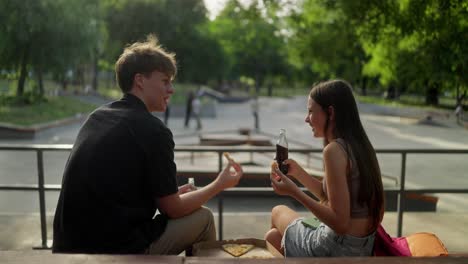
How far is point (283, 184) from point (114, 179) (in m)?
0.94

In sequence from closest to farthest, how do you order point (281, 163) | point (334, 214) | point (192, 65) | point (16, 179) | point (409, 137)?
point (334, 214)
point (281, 163)
point (16, 179)
point (409, 137)
point (192, 65)

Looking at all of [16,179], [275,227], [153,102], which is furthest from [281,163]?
[16,179]

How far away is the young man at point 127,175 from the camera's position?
2.00 metres

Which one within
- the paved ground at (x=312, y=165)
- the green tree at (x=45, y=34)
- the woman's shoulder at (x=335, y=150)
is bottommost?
the paved ground at (x=312, y=165)

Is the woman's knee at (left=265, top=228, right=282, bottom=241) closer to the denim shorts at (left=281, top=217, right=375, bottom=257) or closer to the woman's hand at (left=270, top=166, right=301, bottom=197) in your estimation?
the denim shorts at (left=281, top=217, right=375, bottom=257)

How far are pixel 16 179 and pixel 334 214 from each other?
8721 millimetres

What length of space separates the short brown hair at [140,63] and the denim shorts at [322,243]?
3.88 feet

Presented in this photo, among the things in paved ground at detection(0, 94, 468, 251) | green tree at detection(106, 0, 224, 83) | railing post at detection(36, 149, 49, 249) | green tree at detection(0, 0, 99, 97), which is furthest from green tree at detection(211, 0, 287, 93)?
railing post at detection(36, 149, 49, 249)

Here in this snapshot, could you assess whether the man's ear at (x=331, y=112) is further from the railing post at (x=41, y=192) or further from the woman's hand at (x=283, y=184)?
the railing post at (x=41, y=192)

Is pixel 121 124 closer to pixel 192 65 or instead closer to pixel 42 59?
pixel 42 59

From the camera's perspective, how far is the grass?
17.6 m

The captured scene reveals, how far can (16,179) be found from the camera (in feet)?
29.9

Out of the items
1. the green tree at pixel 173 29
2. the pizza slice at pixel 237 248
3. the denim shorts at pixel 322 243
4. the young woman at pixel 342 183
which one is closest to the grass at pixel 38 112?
the green tree at pixel 173 29

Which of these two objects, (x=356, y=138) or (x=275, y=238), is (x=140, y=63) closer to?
(x=356, y=138)
